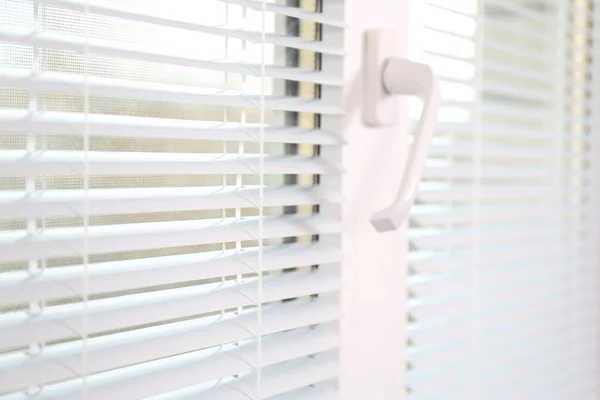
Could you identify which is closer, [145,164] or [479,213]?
[145,164]

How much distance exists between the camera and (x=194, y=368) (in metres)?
0.58

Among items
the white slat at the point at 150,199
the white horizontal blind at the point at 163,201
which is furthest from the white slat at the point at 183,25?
the white slat at the point at 150,199

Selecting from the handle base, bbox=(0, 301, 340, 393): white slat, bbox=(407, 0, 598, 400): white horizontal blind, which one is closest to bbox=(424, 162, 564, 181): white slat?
bbox=(407, 0, 598, 400): white horizontal blind

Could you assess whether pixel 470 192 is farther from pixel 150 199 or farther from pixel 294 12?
pixel 150 199

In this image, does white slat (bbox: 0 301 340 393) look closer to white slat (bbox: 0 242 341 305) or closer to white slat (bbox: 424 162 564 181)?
white slat (bbox: 0 242 341 305)

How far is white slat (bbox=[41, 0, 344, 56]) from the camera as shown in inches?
19.1

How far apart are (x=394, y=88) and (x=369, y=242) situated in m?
0.15

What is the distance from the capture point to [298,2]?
2.29 feet

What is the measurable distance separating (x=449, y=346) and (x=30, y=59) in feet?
1.94

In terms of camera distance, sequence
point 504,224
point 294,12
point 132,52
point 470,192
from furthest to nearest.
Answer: point 504,224, point 470,192, point 294,12, point 132,52

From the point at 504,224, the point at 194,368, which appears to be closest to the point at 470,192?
the point at 504,224

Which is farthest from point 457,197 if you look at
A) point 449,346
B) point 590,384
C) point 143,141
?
point 590,384

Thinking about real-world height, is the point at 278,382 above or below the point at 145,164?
below

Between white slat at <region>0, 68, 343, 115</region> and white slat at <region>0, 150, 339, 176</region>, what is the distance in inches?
1.8
